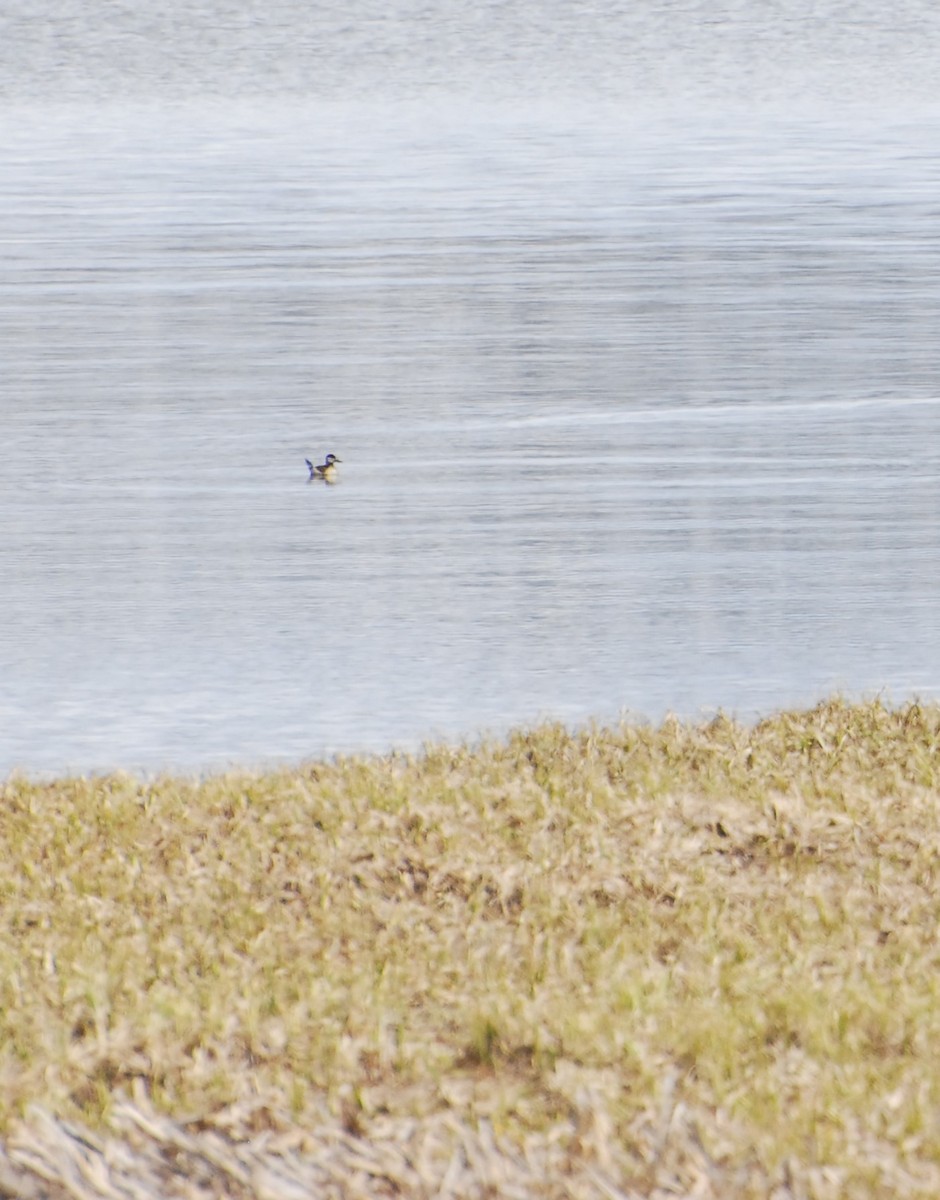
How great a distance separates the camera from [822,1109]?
15.5ft

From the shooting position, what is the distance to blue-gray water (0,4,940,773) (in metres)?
9.98

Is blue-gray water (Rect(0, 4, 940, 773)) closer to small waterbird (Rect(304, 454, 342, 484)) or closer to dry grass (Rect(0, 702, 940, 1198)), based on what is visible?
small waterbird (Rect(304, 454, 342, 484))

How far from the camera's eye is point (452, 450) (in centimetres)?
1734

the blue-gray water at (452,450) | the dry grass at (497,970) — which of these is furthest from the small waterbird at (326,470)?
the dry grass at (497,970)

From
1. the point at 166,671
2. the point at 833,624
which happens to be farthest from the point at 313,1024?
the point at 833,624

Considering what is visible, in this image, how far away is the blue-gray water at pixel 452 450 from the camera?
9977 mm

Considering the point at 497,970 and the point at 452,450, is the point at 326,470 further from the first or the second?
the point at 497,970

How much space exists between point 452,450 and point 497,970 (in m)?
11.9

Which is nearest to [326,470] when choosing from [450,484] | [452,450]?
[450,484]

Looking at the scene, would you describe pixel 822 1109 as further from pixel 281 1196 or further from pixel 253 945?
pixel 253 945

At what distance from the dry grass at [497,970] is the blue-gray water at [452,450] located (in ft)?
4.47

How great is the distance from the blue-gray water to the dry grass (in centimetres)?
136

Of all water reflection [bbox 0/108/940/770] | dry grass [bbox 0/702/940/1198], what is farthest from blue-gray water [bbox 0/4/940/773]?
dry grass [bbox 0/702/940/1198]

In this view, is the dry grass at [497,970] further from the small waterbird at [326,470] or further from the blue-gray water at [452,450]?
the small waterbird at [326,470]
